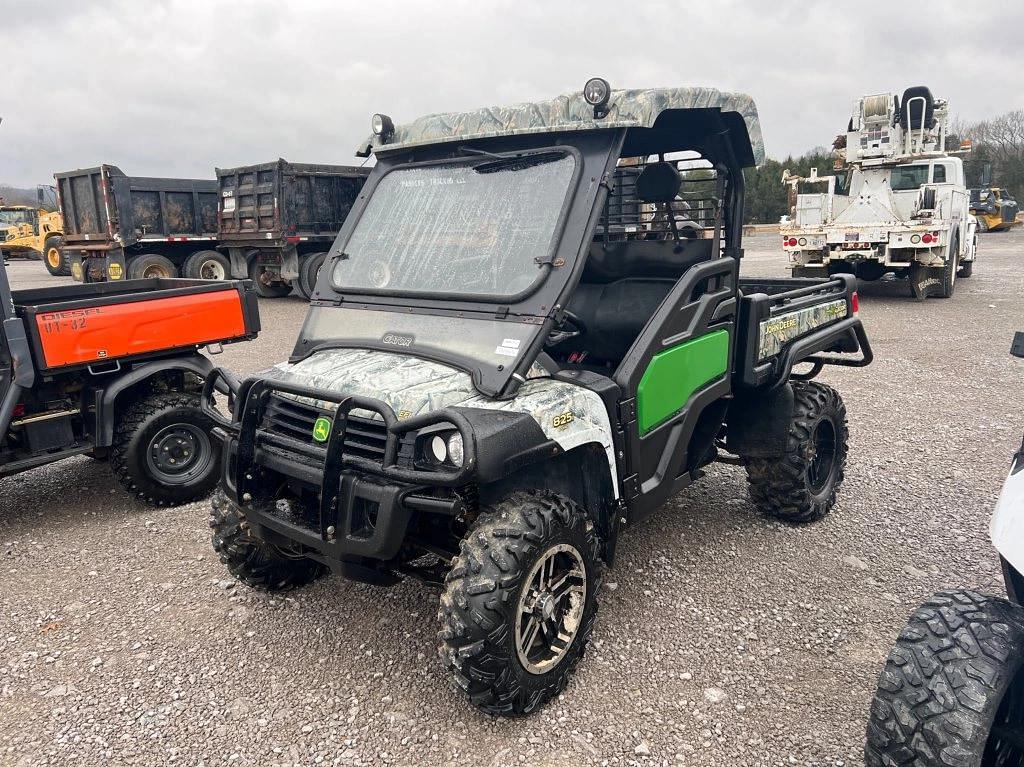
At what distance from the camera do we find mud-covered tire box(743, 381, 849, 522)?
161 inches

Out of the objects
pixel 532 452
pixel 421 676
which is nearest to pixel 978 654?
pixel 532 452

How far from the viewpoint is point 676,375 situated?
324cm

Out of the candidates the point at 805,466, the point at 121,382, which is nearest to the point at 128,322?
the point at 121,382

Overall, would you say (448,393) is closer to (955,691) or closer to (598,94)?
(598,94)

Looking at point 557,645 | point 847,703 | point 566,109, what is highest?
point 566,109

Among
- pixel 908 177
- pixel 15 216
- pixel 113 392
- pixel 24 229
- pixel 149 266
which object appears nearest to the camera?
pixel 113 392

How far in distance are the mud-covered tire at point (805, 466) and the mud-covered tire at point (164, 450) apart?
3.33 m

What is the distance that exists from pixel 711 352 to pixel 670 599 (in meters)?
1.16

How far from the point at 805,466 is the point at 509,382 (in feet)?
7.07

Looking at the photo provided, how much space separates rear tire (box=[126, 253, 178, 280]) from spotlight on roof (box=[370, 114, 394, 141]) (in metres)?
12.6

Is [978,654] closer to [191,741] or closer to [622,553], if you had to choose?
[622,553]

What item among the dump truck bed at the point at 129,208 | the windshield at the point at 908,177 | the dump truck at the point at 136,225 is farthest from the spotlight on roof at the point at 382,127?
the dump truck bed at the point at 129,208

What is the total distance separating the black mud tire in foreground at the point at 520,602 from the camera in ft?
8.13

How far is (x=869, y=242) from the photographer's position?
12.6 m
